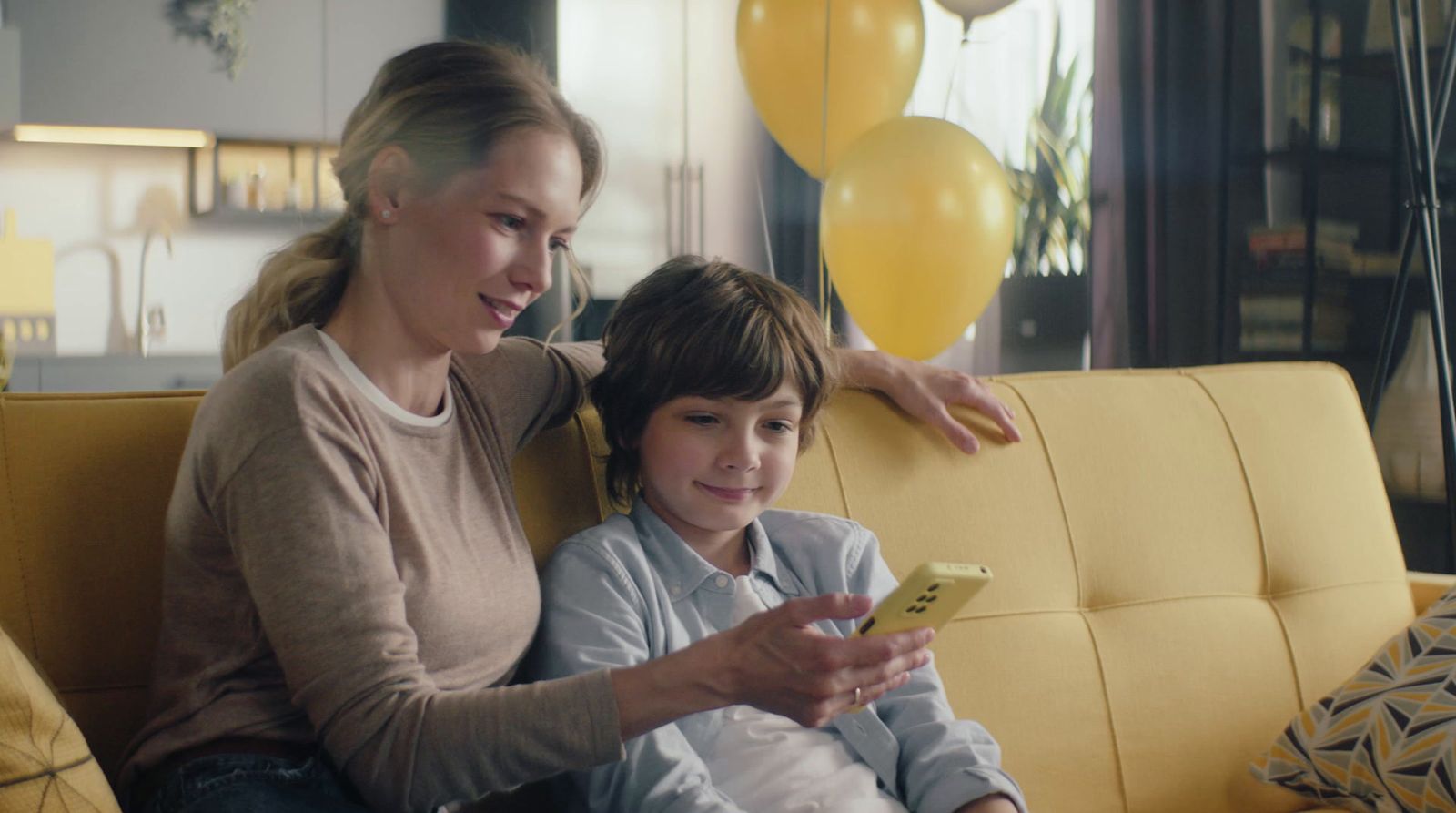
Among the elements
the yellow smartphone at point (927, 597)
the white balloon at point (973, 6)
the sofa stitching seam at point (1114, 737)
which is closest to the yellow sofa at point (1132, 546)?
the sofa stitching seam at point (1114, 737)

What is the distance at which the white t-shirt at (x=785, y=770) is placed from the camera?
1237 mm

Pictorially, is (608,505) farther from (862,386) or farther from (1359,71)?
(1359,71)

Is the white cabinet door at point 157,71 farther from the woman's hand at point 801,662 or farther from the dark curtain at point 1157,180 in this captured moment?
the woman's hand at point 801,662

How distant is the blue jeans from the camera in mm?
995

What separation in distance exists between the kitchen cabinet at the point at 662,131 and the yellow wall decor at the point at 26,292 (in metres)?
1.81

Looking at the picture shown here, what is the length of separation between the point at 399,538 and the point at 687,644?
33 cm

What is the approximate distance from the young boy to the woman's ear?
29 cm

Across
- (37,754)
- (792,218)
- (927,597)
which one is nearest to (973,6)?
(927,597)

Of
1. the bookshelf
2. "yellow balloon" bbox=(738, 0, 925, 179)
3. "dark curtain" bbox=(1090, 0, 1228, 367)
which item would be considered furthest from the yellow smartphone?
"dark curtain" bbox=(1090, 0, 1228, 367)

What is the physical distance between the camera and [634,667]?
1029mm

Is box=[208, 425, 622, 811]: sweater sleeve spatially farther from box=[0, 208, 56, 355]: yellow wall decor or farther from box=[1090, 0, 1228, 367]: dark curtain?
box=[0, 208, 56, 355]: yellow wall decor

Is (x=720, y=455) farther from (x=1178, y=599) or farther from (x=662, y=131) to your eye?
(x=662, y=131)

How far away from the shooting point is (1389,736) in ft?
4.86

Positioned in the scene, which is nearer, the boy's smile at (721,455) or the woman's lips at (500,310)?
the woman's lips at (500,310)
